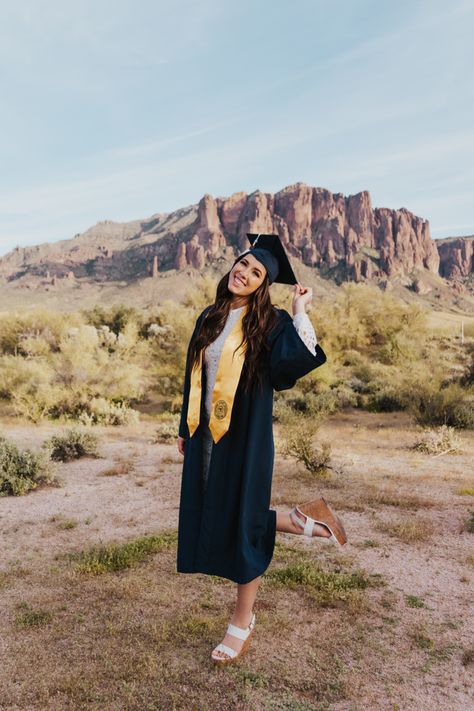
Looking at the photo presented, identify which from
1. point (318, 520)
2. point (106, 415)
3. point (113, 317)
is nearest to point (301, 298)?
point (318, 520)

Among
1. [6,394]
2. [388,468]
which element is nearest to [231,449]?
[388,468]

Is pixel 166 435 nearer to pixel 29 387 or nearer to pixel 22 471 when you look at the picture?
pixel 22 471

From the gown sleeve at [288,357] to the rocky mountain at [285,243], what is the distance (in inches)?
3088

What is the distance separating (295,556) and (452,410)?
368 inches

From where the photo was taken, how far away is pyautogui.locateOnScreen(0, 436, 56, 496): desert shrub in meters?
6.78

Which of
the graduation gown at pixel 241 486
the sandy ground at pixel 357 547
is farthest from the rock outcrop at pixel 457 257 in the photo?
the graduation gown at pixel 241 486

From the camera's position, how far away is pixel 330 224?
108312 mm

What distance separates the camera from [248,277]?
2.70 metres

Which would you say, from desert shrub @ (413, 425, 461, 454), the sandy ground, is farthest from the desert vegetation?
the sandy ground

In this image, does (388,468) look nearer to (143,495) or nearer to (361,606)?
(143,495)

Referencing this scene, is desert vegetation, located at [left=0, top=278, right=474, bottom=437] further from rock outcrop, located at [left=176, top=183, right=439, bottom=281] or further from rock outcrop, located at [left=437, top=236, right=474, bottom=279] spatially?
rock outcrop, located at [left=437, top=236, right=474, bottom=279]

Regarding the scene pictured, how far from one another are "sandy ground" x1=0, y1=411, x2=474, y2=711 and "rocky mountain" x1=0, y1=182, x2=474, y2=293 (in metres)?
73.4

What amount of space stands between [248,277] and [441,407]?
1109cm

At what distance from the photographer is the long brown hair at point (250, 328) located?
8.63ft
